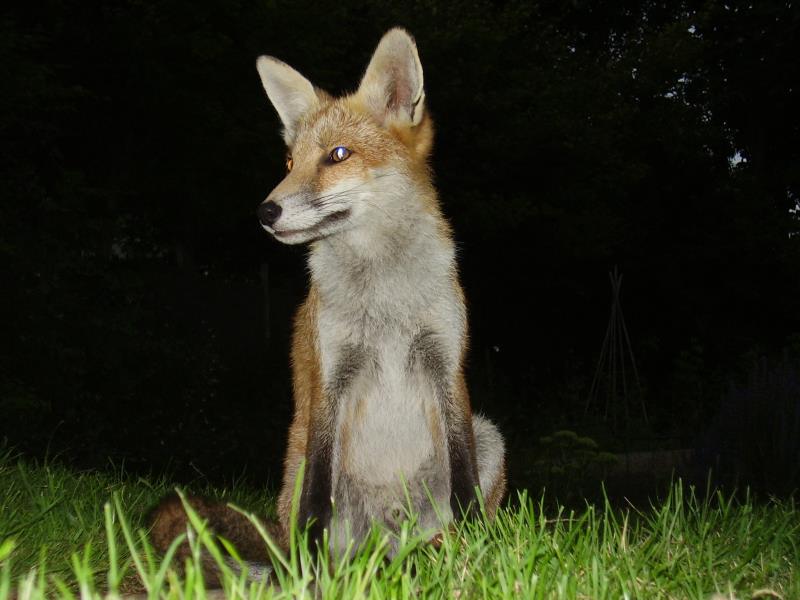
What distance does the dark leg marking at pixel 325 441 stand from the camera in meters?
3.21

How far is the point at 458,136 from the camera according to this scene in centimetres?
1592

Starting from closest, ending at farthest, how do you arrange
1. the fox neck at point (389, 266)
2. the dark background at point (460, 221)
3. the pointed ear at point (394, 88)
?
the fox neck at point (389, 266) < the pointed ear at point (394, 88) < the dark background at point (460, 221)

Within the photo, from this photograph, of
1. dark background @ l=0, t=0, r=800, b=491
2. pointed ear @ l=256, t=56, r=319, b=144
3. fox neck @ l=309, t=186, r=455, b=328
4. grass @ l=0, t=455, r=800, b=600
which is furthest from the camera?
dark background @ l=0, t=0, r=800, b=491

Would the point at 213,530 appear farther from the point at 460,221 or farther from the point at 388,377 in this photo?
the point at 460,221

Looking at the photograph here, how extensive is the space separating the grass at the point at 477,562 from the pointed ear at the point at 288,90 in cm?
188

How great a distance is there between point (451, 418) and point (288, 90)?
1.74 m

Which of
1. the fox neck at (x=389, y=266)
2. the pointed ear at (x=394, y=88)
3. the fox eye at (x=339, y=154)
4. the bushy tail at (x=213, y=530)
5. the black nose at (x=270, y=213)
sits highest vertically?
the pointed ear at (x=394, y=88)

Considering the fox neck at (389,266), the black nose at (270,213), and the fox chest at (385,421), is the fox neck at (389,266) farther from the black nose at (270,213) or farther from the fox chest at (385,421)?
the black nose at (270,213)

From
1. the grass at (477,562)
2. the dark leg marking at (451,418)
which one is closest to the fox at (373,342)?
the dark leg marking at (451,418)

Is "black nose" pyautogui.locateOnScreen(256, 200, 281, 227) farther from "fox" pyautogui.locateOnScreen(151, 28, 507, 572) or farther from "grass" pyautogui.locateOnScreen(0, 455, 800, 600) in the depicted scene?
"grass" pyautogui.locateOnScreen(0, 455, 800, 600)

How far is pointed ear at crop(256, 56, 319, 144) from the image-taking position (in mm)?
3867

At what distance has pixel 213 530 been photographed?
3064 mm

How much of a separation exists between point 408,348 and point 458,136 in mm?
13100

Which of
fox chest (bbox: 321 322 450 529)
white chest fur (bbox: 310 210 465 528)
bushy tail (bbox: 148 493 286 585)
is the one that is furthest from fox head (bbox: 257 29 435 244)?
bushy tail (bbox: 148 493 286 585)
